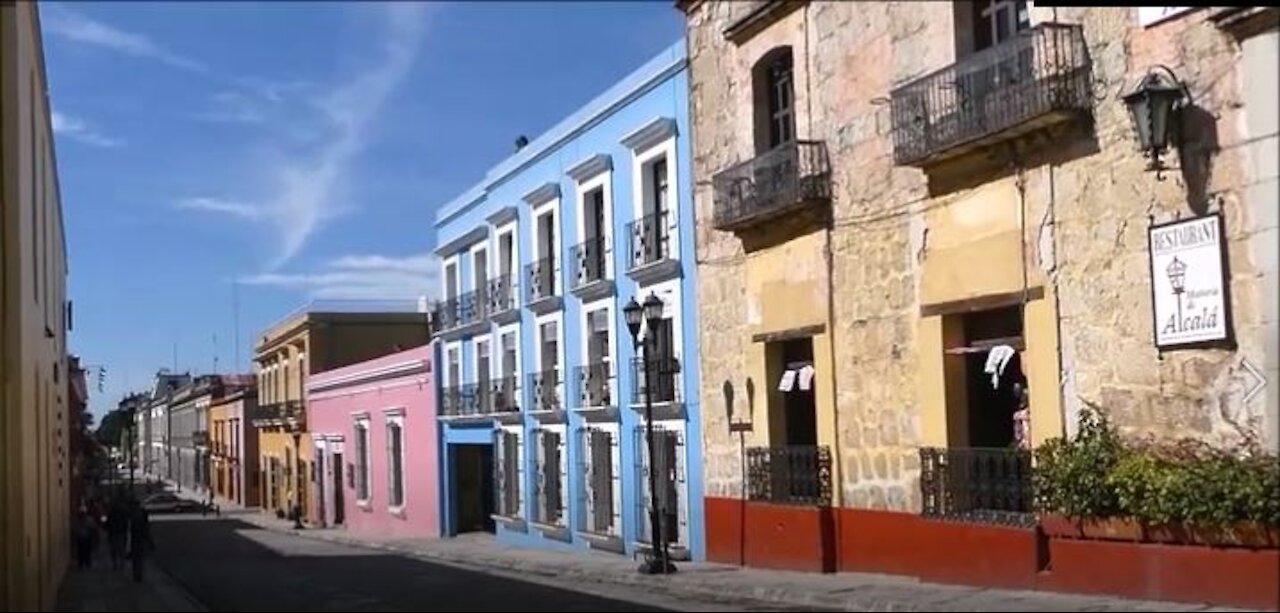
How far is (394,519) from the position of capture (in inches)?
1612

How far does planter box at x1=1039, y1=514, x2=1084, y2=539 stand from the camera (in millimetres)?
14852

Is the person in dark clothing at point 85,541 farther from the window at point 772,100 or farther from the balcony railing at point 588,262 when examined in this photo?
the window at point 772,100

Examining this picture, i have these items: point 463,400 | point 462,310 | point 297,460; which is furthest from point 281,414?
point 463,400

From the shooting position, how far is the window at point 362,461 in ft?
145

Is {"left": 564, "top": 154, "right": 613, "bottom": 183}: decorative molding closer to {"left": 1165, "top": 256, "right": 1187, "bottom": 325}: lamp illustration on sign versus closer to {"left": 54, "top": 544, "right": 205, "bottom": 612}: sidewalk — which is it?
{"left": 54, "top": 544, "right": 205, "bottom": 612}: sidewalk

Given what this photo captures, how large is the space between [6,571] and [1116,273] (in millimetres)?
9690

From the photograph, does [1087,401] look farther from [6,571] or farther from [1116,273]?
[6,571]

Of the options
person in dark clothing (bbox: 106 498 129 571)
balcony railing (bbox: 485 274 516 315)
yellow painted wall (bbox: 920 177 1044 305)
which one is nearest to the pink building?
balcony railing (bbox: 485 274 516 315)

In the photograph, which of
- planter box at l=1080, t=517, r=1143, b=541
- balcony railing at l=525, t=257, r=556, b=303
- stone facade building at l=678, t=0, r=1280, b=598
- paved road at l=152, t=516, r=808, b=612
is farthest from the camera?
balcony railing at l=525, t=257, r=556, b=303

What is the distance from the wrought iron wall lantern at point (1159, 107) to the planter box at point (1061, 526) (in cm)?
337

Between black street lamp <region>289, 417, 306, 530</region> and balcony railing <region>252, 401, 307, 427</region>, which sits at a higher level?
balcony railing <region>252, 401, 307, 427</region>

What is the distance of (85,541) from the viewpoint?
29953mm

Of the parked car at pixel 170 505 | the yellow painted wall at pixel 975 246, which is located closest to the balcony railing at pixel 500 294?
the yellow painted wall at pixel 975 246

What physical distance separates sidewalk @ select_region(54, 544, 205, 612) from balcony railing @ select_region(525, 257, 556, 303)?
805cm
